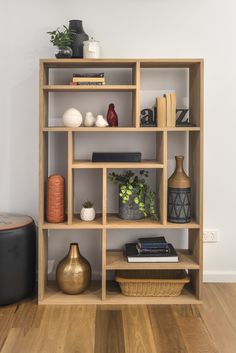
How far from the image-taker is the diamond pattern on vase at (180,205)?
2.59 metres

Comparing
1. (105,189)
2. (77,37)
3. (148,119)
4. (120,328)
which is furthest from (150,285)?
(77,37)

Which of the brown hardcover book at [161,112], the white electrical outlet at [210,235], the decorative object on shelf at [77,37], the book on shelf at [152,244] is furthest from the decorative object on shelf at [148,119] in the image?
the white electrical outlet at [210,235]

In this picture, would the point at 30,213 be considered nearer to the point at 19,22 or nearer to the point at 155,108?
the point at 155,108

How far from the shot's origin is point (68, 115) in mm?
2561

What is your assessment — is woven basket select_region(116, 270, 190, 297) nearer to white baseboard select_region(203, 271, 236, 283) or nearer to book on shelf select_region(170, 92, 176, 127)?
white baseboard select_region(203, 271, 236, 283)

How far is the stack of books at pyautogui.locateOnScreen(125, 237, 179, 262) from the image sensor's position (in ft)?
8.54

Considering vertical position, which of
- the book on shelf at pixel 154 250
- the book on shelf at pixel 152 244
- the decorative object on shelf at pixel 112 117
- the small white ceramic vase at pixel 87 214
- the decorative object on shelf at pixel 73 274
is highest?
the decorative object on shelf at pixel 112 117

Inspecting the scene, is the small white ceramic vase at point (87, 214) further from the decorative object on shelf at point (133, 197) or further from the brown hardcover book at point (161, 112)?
the brown hardcover book at point (161, 112)

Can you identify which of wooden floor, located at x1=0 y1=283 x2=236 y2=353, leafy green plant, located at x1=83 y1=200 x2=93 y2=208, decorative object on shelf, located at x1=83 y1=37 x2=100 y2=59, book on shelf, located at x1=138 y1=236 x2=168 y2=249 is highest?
decorative object on shelf, located at x1=83 y1=37 x2=100 y2=59

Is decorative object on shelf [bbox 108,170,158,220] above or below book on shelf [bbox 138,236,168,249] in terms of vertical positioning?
above

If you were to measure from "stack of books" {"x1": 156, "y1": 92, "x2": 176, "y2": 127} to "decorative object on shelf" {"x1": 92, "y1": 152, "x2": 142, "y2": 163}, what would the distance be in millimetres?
249

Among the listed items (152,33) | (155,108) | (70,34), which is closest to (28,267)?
(155,108)

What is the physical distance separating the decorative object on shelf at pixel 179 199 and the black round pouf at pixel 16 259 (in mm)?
860

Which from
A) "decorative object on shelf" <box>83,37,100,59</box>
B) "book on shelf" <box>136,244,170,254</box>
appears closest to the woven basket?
"book on shelf" <box>136,244,170,254</box>
